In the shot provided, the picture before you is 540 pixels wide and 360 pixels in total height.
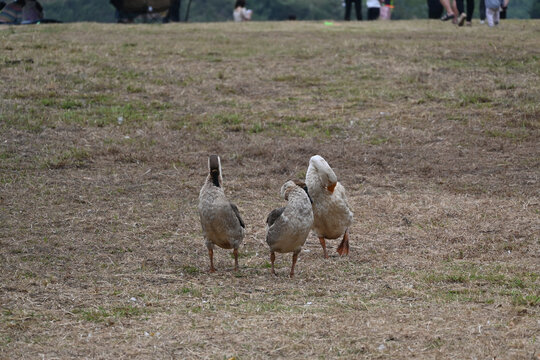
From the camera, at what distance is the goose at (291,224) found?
611 centimetres

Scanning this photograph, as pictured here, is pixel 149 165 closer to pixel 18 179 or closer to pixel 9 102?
pixel 18 179

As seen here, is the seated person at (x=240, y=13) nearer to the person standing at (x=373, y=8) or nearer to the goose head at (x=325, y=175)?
the person standing at (x=373, y=8)

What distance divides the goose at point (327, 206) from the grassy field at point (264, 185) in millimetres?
269

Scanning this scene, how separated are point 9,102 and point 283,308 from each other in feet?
27.8

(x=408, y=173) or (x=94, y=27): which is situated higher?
(x=94, y=27)

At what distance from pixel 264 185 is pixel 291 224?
3.44 m

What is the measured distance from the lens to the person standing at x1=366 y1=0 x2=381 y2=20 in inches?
925

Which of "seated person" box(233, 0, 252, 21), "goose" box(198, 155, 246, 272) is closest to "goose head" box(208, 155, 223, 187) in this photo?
"goose" box(198, 155, 246, 272)

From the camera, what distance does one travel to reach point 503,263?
6496 millimetres

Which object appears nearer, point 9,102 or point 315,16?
point 9,102

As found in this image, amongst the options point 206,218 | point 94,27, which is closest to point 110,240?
point 206,218

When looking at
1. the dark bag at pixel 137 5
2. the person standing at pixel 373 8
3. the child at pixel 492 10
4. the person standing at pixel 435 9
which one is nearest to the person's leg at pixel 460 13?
the child at pixel 492 10

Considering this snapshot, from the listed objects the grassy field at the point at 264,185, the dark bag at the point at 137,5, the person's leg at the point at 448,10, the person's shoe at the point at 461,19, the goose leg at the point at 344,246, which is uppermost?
the dark bag at the point at 137,5

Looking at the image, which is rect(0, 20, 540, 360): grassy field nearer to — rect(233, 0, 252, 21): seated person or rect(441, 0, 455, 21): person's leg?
rect(441, 0, 455, 21): person's leg
